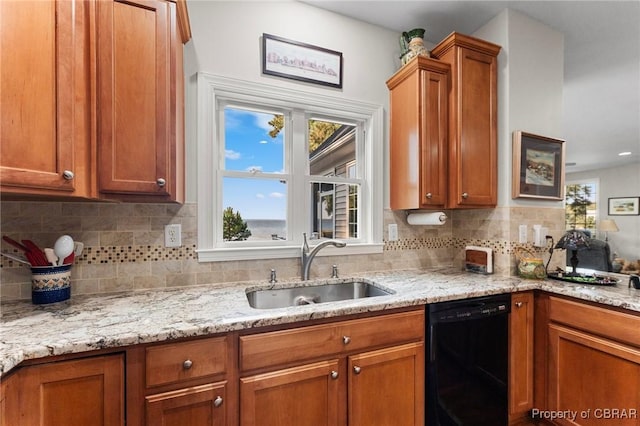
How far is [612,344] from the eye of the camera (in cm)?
148

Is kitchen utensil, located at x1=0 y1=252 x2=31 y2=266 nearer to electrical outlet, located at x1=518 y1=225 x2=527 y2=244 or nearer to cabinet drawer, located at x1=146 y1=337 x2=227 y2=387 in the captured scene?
cabinet drawer, located at x1=146 y1=337 x2=227 y2=387

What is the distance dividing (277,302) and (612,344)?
69.3 inches

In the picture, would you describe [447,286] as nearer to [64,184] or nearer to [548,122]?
[548,122]

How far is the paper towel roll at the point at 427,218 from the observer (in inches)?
79.0

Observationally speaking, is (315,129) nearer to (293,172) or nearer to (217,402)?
(293,172)

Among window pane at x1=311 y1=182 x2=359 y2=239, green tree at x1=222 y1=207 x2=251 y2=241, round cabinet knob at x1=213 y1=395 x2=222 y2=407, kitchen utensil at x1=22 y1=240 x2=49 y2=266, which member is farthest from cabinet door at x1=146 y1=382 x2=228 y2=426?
window pane at x1=311 y1=182 x2=359 y2=239

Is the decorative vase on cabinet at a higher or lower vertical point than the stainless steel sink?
higher

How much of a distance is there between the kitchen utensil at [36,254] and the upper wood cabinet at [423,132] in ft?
6.70

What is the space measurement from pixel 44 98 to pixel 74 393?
105 centimetres

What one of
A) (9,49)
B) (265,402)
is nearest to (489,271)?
(265,402)

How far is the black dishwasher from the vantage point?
153 centimetres

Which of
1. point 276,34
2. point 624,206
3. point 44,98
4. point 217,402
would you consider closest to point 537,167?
point 276,34

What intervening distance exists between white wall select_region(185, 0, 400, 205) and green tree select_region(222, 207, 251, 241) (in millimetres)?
257

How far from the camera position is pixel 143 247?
1640mm
